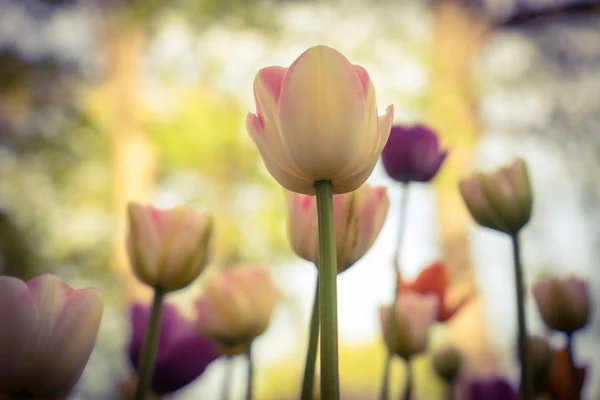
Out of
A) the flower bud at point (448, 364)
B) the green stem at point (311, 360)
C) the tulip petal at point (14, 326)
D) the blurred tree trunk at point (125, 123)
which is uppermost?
the blurred tree trunk at point (125, 123)

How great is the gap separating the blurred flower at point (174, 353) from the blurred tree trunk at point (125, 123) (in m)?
2.37

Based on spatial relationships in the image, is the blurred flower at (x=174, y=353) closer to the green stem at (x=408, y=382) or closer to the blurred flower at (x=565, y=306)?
the green stem at (x=408, y=382)

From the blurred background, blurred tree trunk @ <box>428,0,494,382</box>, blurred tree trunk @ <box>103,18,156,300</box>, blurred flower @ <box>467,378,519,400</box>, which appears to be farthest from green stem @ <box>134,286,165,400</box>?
blurred tree trunk @ <box>103,18,156,300</box>

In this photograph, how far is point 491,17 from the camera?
9.20 feet

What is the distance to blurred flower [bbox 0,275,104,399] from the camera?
0.69ft

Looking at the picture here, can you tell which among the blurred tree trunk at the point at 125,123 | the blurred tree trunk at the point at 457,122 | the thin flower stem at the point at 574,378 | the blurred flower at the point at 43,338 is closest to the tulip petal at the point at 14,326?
the blurred flower at the point at 43,338

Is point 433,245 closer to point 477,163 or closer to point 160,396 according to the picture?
point 477,163

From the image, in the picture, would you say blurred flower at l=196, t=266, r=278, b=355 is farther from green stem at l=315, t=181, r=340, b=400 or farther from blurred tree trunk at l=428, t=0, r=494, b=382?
blurred tree trunk at l=428, t=0, r=494, b=382

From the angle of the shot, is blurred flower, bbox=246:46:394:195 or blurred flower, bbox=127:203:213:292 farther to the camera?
blurred flower, bbox=127:203:213:292

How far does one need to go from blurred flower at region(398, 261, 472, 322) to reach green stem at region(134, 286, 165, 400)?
21cm

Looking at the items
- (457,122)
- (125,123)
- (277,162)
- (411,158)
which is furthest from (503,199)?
(125,123)

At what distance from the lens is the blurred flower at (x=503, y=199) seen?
34 centimetres

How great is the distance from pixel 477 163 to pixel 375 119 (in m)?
2.34

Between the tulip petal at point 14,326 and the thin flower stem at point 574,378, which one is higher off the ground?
the tulip petal at point 14,326
